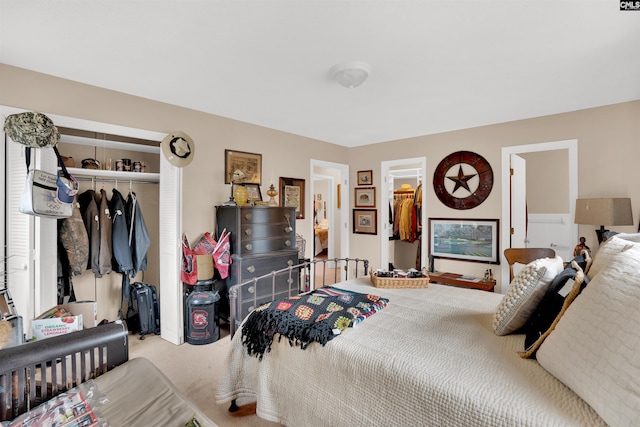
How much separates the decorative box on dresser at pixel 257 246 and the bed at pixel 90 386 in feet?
5.26

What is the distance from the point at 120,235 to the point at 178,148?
110 centimetres

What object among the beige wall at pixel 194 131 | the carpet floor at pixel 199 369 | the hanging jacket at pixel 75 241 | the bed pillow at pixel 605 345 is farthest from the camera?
the hanging jacket at pixel 75 241

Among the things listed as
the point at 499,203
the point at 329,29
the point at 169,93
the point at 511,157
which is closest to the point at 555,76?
Result: the point at 511,157

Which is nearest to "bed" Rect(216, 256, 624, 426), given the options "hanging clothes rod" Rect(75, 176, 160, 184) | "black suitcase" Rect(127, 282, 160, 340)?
"black suitcase" Rect(127, 282, 160, 340)

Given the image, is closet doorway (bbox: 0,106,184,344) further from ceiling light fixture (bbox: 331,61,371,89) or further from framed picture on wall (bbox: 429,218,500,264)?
framed picture on wall (bbox: 429,218,500,264)

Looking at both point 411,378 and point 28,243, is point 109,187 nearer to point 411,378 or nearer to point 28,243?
point 28,243

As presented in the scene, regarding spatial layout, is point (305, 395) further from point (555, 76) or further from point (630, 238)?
point (555, 76)

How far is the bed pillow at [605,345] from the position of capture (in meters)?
0.83

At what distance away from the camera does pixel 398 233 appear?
5.20 meters

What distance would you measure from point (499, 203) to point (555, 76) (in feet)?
5.65

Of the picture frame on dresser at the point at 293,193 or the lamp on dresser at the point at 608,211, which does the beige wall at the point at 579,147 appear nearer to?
the lamp on dresser at the point at 608,211

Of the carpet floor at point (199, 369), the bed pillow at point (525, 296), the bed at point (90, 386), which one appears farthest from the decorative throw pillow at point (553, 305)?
the carpet floor at point (199, 369)

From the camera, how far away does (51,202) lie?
2203mm

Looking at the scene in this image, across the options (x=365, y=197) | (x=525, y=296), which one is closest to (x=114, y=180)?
(x=365, y=197)
